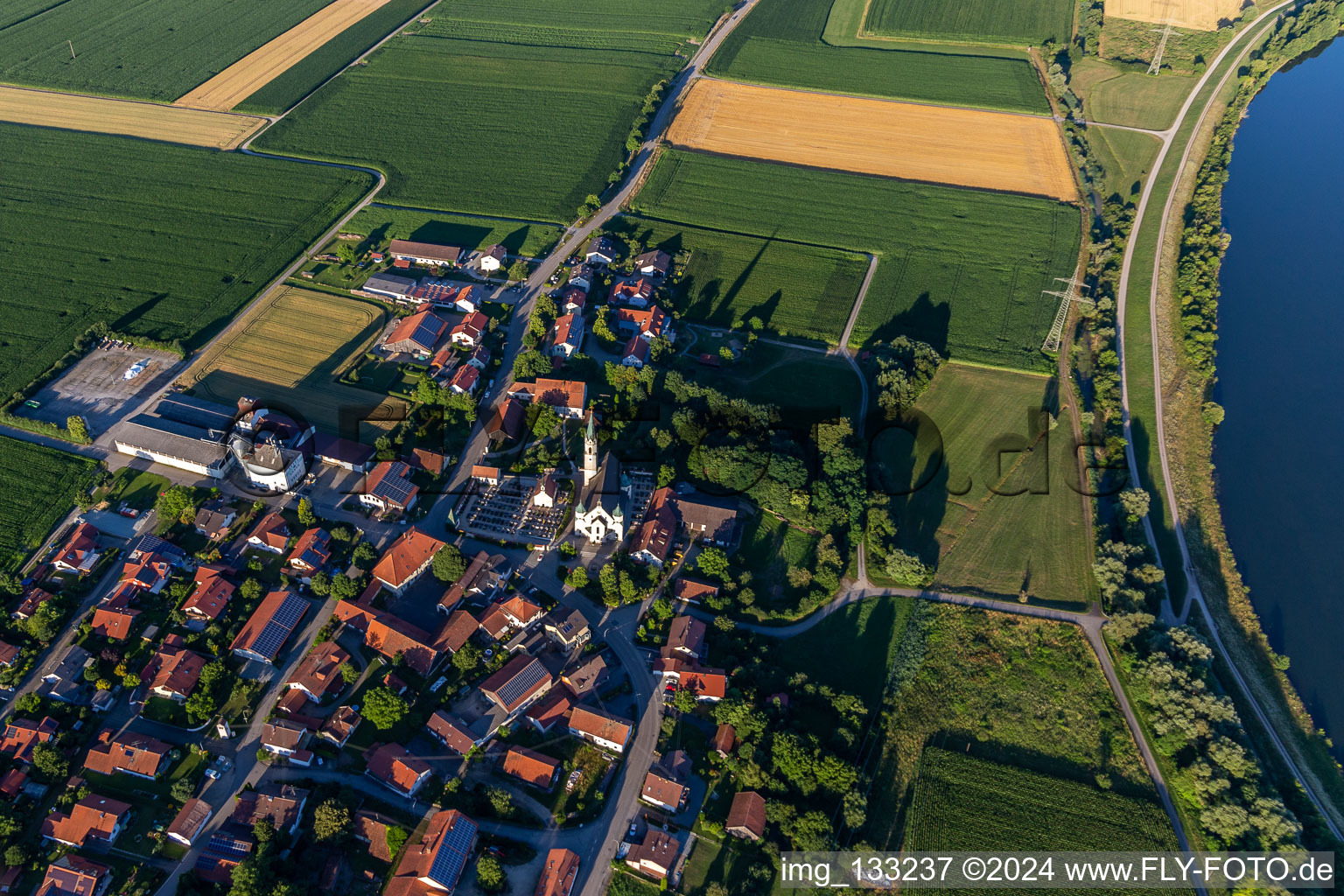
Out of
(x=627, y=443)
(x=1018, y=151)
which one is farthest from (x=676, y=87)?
(x=627, y=443)

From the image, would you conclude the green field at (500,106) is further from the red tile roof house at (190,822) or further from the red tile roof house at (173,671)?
the red tile roof house at (190,822)

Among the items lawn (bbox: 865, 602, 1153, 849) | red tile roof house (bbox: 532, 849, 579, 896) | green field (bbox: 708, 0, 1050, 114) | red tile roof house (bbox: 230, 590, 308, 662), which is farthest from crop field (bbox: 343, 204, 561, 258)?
red tile roof house (bbox: 532, 849, 579, 896)

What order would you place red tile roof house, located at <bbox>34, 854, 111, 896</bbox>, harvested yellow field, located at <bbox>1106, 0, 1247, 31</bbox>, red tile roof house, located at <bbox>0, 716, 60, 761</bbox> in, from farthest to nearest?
harvested yellow field, located at <bbox>1106, 0, 1247, 31</bbox>, red tile roof house, located at <bbox>0, 716, 60, 761</bbox>, red tile roof house, located at <bbox>34, 854, 111, 896</bbox>

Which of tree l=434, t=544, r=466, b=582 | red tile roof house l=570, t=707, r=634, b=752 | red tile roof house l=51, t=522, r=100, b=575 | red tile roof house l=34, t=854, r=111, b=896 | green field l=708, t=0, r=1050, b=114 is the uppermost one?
green field l=708, t=0, r=1050, b=114

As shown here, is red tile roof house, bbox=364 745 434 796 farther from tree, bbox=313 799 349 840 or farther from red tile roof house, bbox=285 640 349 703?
red tile roof house, bbox=285 640 349 703

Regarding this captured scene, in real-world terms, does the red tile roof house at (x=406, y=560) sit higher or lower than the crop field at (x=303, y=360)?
lower

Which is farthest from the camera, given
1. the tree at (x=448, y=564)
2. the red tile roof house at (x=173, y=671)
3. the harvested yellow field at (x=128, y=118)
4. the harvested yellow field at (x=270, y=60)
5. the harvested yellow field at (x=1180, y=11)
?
the harvested yellow field at (x=1180, y=11)

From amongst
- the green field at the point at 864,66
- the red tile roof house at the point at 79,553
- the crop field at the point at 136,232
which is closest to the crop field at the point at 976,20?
the green field at the point at 864,66

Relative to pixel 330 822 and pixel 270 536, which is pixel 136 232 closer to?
pixel 270 536
